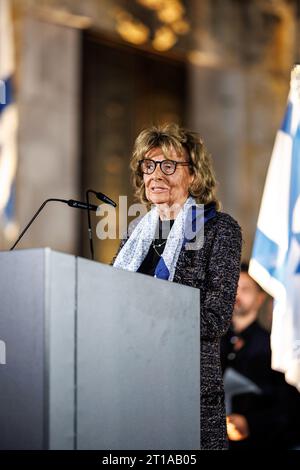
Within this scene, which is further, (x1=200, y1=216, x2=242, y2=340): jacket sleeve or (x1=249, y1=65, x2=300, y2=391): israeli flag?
(x1=249, y1=65, x2=300, y2=391): israeli flag

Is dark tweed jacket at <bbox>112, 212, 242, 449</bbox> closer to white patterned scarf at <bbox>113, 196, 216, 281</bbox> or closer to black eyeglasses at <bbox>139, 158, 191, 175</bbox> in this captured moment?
white patterned scarf at <bbox>113, 196, 216, 281</bbox>

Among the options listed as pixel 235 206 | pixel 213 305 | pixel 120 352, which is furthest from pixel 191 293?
pixel 235 206

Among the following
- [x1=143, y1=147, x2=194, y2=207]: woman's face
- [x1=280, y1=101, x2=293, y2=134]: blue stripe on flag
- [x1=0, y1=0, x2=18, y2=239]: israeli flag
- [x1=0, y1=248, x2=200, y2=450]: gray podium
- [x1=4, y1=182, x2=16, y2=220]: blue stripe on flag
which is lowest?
[x1=0, y1=248, x2=200, y2=450]: gray podium

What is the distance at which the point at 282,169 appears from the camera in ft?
16.4

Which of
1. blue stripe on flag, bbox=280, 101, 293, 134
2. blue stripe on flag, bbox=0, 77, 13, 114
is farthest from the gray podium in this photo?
blue stripe on flag, bbox=0, 77, 13, 114

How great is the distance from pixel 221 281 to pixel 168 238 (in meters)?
0.32

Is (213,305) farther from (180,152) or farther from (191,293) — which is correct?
(180,152)

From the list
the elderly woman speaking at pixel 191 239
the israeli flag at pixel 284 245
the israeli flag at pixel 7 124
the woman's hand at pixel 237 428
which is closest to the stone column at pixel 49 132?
the israeli flag at pixel 7 124

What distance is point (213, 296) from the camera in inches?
133

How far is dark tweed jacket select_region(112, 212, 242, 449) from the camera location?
A: 3.32 metres

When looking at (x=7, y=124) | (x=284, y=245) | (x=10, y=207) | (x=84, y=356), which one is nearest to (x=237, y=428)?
(x=284, y=245)

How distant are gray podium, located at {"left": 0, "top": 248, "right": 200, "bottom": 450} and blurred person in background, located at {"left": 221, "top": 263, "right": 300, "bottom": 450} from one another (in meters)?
2.82

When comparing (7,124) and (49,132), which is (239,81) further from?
(7,124)

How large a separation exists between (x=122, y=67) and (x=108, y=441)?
6787 millimetres
